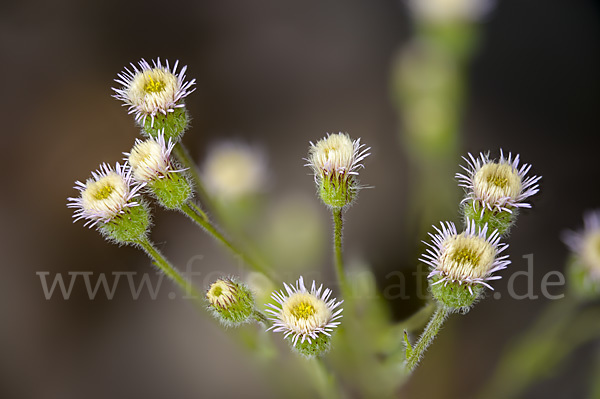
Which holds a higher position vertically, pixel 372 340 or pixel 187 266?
pixel 187 266

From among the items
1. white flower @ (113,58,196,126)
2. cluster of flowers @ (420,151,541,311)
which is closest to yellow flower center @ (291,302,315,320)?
cluster of flowers @ (420,151,541,311)

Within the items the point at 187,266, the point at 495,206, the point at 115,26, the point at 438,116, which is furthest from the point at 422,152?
the point at 115,26

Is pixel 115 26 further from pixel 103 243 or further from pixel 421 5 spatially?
pixel 421 5

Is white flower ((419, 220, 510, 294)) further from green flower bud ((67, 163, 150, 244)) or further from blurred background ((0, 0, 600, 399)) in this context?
blurred background ((0, 0, 600, 399))

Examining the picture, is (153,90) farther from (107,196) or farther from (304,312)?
(304,312)

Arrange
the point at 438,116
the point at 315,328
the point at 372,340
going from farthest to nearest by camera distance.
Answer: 1. the point at 438,116
2. the point at 372,340
3. the point at 315,328

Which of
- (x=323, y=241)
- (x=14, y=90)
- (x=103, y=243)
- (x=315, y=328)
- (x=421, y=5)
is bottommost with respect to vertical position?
(x=315, y=328)

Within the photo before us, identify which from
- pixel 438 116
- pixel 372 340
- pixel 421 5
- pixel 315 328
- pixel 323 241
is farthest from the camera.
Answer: pixel 323 241
